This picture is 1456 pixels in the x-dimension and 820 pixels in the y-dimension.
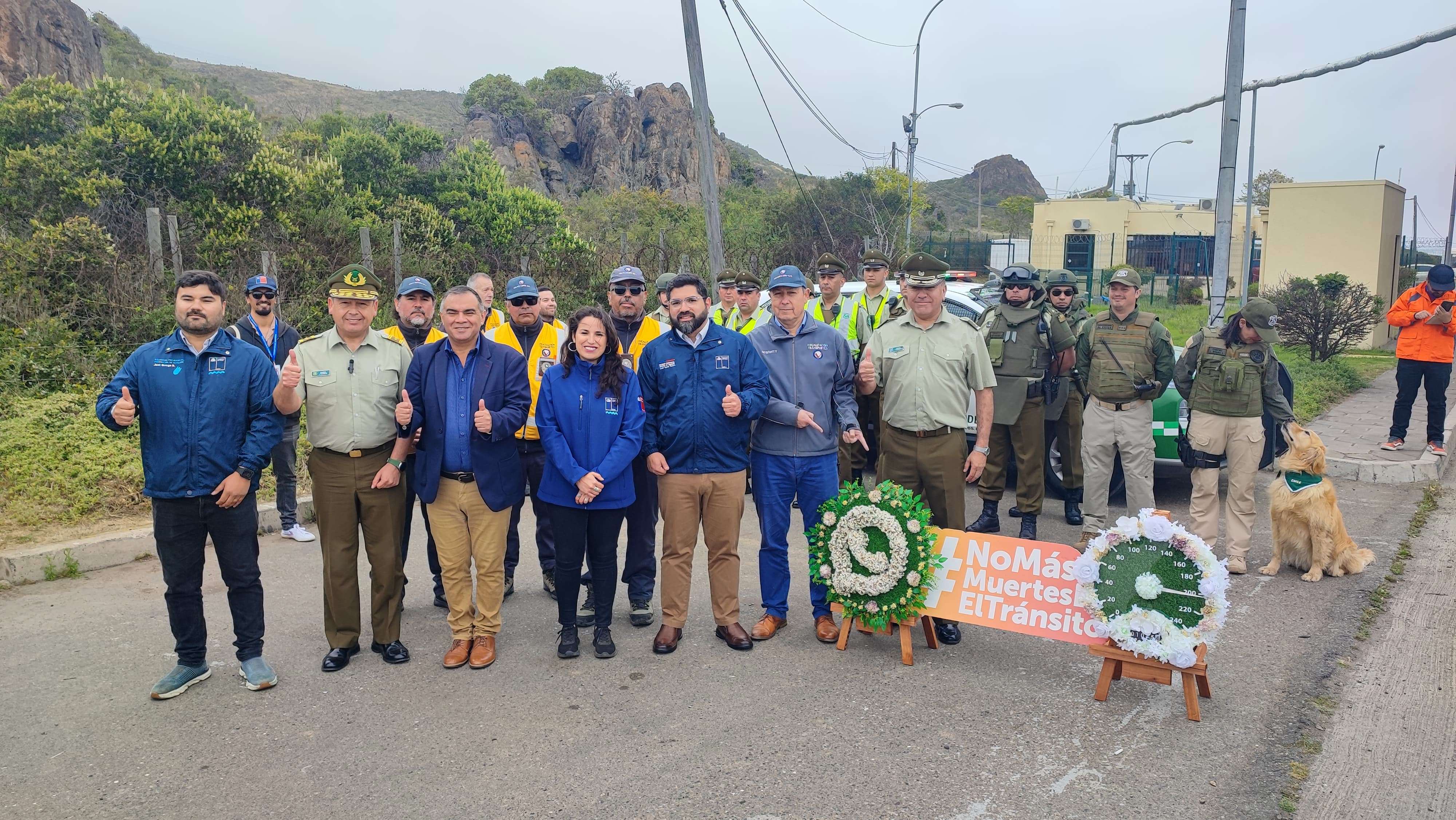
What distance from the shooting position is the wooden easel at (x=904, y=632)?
496cm

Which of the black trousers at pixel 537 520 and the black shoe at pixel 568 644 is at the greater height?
the black trousers at pixel 537 520

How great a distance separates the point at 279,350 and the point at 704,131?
748 cm

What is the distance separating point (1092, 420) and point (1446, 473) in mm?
5285

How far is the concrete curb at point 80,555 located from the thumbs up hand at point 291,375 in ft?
6.77

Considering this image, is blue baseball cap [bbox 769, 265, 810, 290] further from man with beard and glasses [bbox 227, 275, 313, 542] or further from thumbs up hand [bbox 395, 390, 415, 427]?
man with beard and glasses [bbox 227, 275, 313, 542]

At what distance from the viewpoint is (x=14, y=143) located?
61.3 feet

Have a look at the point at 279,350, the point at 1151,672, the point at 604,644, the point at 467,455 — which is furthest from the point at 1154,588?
the point at 279,350

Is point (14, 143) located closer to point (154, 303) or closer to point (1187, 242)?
point (154, 303)

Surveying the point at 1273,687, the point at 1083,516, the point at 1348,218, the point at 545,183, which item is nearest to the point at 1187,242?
the point at 1348,218

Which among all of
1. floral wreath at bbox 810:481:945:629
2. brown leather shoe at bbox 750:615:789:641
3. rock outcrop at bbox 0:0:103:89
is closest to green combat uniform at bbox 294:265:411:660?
brown leather shoe at bbox 750:615:789:641

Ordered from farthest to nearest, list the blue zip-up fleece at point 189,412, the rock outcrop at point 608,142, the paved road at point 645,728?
the rock outcrop at point 608,142 → the blue zip-up fleece at point 189,412 → the paved road at point 645,728

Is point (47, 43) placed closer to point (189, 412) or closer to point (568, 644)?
point (189, 412)

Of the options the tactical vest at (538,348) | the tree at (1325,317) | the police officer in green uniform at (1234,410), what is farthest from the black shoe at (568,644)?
the tree at (1325,317)

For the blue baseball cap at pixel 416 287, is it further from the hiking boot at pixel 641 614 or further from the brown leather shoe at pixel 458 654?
the hiking boot at pixel 641 614
